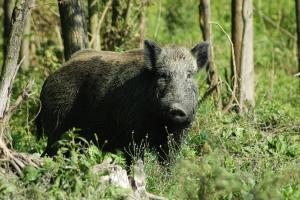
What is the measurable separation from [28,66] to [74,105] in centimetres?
532

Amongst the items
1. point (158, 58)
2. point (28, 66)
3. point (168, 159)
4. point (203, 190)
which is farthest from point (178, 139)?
point (28, 66)

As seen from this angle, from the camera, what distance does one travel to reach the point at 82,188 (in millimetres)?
5824

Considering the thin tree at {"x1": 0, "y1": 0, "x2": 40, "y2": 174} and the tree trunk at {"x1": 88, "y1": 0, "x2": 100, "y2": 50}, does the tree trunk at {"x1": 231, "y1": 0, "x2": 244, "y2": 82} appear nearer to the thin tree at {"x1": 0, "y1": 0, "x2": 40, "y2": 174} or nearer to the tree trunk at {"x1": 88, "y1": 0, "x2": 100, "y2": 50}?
the tree trunk at {"x1": 88, "y1": 0, "x2": 100, "y2": 50}

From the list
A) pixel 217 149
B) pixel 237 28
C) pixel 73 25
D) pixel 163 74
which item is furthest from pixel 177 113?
pixel 237 28

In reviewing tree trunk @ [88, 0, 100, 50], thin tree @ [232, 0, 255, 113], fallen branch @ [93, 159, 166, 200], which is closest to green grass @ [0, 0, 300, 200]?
fallen branch @ [93, 159, 166, 200]

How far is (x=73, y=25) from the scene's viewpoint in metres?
9.61

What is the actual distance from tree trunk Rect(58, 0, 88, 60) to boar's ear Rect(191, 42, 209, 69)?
179 cm

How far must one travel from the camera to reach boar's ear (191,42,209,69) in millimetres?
8422

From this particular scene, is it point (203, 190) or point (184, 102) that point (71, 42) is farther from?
point (203, 190)

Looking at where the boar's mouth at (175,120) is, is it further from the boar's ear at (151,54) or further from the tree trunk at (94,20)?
the tree trunk at (94,20)

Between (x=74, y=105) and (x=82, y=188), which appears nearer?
(x=82, y=188)

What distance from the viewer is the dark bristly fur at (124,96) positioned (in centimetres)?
795

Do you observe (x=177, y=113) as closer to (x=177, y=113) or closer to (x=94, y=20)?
(x=177, y=113)

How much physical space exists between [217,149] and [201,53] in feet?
8.59
